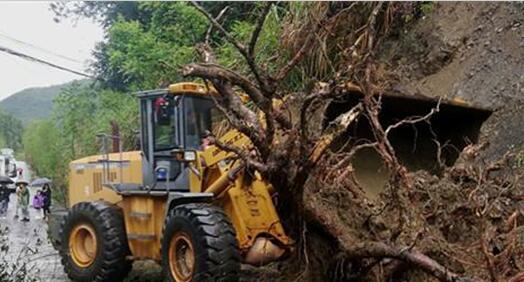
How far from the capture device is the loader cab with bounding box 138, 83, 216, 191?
6.82 metres

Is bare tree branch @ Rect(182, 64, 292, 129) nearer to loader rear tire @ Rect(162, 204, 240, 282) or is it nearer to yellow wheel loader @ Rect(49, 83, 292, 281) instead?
yellow wheel loader @ Rect(49, 83, 292, 281)

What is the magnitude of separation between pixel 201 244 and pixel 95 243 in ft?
6.43

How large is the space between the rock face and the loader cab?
2983 mm

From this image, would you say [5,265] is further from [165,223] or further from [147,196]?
[147,196]

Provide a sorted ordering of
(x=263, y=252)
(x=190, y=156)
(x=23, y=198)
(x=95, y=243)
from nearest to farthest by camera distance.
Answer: (x=263, y=252) < (x=190, y=156) < (x=95, y=243) < (x=23, y=198)

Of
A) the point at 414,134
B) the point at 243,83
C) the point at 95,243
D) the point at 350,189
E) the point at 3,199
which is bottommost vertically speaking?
the point at 95,243

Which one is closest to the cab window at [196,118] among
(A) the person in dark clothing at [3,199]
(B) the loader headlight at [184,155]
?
(B) the loader headlight at [184,155]

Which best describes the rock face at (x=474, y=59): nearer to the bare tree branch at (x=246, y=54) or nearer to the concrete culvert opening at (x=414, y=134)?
the concrete culvert opening at (x=414, y=134)

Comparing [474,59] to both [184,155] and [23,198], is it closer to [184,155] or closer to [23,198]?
[184,155]

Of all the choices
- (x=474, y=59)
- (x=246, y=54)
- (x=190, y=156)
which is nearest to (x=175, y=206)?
(x=190, y=156)

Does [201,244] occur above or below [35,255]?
above

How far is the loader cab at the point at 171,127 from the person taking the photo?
682 cm

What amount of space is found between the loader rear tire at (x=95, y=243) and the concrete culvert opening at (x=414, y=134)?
8.55 ft

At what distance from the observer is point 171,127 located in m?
6.95
